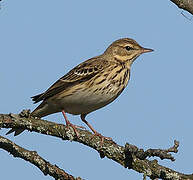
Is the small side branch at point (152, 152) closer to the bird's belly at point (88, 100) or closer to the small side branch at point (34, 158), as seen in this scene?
the small side branch at point (34, 158)

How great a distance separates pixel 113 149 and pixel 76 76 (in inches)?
107

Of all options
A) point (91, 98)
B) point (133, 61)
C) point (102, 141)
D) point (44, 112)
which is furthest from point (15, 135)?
point (133, 61)

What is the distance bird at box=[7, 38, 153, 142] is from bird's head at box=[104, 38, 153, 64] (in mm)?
28

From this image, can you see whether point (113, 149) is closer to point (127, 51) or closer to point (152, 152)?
point (152, 152)

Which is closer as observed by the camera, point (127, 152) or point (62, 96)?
point (127, 152)

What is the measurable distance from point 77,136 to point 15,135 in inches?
67.6

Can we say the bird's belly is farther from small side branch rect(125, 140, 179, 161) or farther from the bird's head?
small side branch rect(125, 140, 179, 161)

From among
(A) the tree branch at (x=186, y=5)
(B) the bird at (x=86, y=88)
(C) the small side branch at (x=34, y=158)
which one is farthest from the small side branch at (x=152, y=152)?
(B) the bird at (x=86, y=88)

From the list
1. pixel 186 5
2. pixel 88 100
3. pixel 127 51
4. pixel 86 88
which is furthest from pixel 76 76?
pixel 186 5

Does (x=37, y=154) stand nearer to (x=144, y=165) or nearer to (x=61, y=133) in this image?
(x=61, y=133)

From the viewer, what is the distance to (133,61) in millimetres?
8055

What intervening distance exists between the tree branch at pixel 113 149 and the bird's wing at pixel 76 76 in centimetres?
214

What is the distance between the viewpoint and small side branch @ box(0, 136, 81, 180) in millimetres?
4242

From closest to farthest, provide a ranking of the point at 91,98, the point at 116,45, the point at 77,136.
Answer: the point at 77,136 → the point at 91,98 → the point at 116,45
